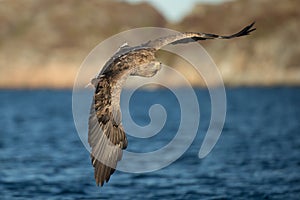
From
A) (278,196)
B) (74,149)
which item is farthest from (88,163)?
(278,196)

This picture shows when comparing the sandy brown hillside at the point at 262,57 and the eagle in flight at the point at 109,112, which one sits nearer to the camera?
the eagle in flight at the point at 109,112

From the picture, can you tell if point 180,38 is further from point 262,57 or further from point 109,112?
point 262,57

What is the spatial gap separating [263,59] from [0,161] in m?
146

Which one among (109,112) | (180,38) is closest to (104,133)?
(109,112)

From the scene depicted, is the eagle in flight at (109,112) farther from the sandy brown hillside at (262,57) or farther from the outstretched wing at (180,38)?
the sandy brown hillside at (262,57)

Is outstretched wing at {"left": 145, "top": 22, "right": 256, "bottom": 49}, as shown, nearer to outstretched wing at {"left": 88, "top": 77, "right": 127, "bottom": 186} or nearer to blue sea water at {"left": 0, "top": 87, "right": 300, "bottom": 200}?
outstretched wing at {"left": 88, "top": 77, "right": 127, "bottom": 186}

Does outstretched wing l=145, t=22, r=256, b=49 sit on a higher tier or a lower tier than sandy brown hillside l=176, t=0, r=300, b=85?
lower

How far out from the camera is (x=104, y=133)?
14531 mm

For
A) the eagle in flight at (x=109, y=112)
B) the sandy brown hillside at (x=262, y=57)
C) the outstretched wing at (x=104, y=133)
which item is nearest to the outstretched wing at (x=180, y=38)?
the eagle in flight at (x=109, y=112)

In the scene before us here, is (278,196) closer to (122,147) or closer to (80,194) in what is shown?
(80,194)

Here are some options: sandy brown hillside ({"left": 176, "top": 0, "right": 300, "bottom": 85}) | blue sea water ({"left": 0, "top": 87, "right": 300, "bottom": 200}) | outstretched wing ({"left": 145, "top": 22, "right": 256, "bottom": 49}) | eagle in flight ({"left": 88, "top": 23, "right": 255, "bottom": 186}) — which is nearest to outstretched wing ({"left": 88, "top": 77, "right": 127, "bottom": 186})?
eagle in flight ({"left": 88, "top": 23, "right": 255, "bottom": 186})

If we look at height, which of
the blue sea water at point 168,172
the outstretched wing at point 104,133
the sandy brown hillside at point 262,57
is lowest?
the outstretched wing at point 104,133

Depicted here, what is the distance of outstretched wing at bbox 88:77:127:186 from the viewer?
46.9 ft

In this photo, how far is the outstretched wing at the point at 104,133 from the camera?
14.3 metres
